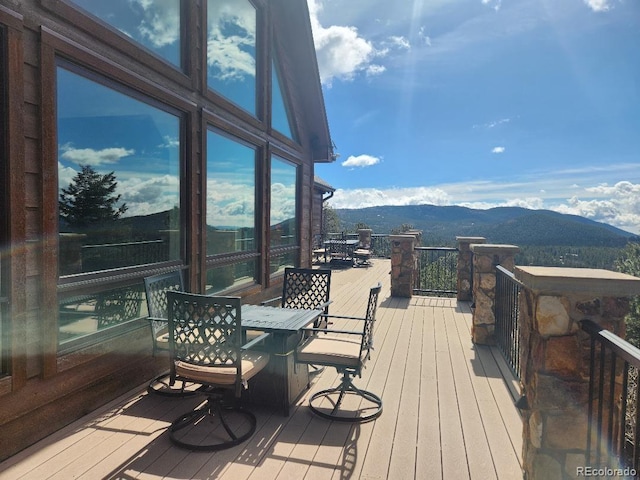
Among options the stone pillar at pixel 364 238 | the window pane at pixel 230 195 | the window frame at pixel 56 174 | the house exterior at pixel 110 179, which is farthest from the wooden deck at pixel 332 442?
the stone pillar at pixel 364 238

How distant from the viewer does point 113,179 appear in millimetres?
3072

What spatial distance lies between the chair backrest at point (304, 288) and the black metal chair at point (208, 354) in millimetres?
1458

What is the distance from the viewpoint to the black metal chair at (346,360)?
106 inches

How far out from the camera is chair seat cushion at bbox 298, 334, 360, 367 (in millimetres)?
2682

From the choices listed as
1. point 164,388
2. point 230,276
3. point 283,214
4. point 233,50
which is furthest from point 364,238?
point 164,388

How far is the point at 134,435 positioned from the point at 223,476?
77 centimetres

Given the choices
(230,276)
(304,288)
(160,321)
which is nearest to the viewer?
(160,321)

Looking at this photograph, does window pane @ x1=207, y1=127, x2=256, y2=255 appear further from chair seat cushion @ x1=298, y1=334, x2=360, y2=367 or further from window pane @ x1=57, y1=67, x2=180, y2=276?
chair seat cushion @ x1=298, y1=334, x2=360, y2=367

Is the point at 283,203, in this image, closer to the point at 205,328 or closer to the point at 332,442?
the point at 205,328

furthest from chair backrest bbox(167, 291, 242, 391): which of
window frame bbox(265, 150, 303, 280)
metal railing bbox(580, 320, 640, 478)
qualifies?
window frame bbox(265, 150, 303, 280)

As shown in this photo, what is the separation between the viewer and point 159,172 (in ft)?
11.7

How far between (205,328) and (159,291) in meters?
1.16

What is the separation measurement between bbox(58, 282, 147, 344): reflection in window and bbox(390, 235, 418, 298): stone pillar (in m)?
5.15

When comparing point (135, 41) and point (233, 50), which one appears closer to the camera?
point (135, 41)
